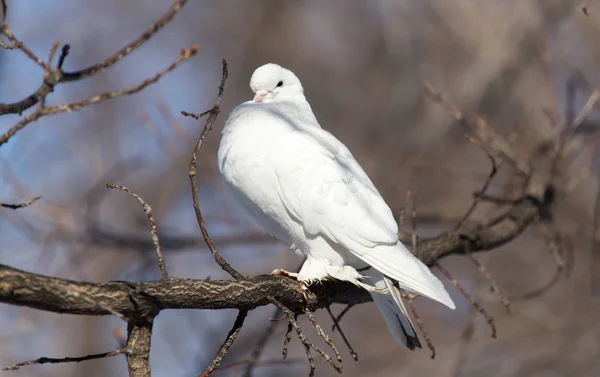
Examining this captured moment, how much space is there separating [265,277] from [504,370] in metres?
4.22

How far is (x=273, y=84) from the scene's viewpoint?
13.6 ft

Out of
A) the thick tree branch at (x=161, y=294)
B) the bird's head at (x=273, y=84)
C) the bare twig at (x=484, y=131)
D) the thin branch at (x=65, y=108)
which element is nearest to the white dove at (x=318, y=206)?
the thick tree branch at (x=161, y=294)

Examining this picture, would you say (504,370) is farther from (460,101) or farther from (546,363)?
(460,101)

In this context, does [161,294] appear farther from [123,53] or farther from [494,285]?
[494,285]

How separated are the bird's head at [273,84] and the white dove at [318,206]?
21.8 inches

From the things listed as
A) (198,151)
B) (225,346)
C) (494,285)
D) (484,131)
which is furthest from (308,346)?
(484,131)

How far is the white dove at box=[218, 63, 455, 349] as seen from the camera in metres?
3.35

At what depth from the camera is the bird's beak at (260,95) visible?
404cm

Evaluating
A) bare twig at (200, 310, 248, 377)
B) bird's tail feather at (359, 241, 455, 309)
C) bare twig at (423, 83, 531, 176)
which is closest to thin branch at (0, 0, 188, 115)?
bare twig at (200, 310, 248, 377)

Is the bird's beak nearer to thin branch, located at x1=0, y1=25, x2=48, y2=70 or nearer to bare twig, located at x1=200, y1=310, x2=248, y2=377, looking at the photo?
bare twig, located at x1=200, y1=310, x2=248, y2=377

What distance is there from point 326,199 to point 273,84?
41.0 inches

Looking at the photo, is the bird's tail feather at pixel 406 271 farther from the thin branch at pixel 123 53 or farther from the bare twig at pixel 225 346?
the thin branch at pixel 123 53

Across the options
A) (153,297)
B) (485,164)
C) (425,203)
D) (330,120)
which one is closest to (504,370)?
(425,203)

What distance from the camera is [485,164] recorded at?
902cm
